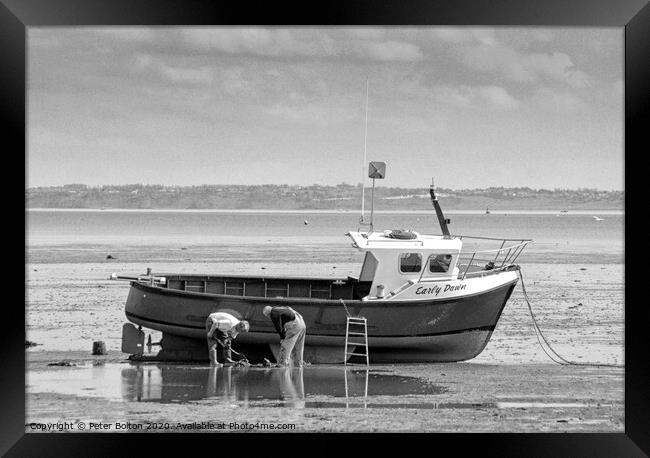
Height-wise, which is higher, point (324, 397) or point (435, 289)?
point (435, 289)

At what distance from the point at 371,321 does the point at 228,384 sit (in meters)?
2.57

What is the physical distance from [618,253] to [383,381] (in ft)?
89.9

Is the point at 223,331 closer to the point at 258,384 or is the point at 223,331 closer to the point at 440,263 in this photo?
the point at 258,384

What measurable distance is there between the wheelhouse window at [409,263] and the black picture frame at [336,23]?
5772 millimetres

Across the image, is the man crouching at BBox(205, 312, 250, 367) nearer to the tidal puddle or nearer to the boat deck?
the tidal puddle

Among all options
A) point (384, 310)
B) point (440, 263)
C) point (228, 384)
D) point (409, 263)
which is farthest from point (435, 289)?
point (228, 384)

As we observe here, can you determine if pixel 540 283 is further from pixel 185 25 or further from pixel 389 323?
pixel 185 25

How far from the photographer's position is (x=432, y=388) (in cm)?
1312

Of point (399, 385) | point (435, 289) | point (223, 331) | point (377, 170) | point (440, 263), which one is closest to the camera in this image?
point (399, 385)

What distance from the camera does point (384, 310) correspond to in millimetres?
14539

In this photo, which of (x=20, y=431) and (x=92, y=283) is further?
(x=92, y=283)

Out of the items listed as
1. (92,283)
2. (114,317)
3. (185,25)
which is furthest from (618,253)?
(185,25)

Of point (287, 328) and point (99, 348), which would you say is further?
point (99, 348)

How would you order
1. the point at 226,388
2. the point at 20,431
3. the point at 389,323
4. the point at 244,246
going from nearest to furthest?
the point at 20,431
the point at 226,388
the point at 389,323
the point at 244,246
